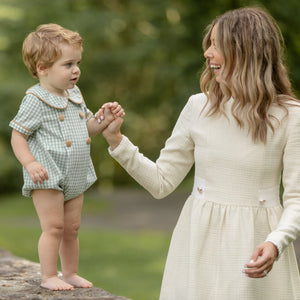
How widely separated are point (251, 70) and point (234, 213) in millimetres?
616

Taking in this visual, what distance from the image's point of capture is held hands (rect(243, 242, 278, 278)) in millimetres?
2279

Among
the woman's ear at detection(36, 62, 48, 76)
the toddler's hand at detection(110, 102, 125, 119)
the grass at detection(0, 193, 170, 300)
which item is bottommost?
the grass at detection(0, 193, 170, 300)

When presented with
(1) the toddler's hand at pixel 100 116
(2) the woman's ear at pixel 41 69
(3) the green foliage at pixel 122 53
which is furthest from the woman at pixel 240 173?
(3) the green foliage at pixel 122 53

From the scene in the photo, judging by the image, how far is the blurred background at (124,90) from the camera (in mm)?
8578

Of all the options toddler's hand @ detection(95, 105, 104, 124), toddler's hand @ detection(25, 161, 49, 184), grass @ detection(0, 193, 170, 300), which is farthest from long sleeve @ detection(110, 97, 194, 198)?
grass @ detection(0, 193, 170, 300)

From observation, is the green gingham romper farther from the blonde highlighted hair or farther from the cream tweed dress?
the cream tweed dress

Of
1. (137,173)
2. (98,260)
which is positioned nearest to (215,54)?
(137,173)

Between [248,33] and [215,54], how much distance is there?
17cm

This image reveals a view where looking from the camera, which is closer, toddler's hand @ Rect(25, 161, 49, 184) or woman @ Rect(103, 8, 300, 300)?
woman @ Rect(103, 8, 300, 300)

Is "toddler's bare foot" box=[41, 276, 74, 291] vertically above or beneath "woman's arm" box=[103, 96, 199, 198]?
beneath

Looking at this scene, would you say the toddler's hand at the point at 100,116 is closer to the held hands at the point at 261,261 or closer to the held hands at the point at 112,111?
the held hands at the point at 112,111

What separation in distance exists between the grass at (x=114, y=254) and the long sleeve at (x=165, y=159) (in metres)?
3.83

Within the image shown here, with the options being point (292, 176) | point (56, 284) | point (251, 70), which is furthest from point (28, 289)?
point (251, 70)

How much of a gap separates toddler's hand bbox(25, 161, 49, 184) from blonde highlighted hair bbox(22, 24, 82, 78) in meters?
0.49
